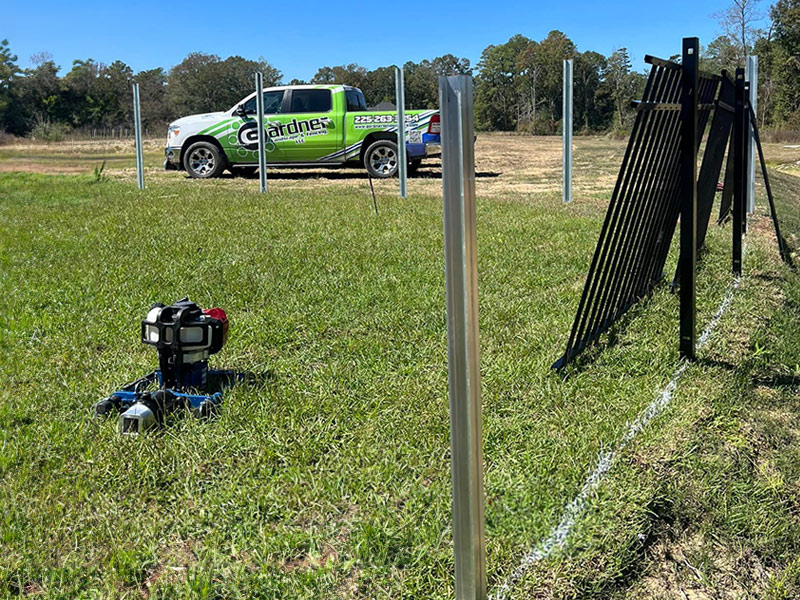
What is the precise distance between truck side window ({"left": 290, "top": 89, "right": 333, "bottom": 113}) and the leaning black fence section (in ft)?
37.8

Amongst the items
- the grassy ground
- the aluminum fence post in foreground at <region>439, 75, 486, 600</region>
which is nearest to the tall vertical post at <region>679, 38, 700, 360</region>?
the grassy ground

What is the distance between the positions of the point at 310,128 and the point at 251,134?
1201 millimetres

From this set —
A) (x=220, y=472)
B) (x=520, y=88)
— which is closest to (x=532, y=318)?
(x=220, y=472)

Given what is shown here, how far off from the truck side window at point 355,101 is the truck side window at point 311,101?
39cm

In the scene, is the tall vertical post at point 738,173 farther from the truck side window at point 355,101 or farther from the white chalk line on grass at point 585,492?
the truck side window at point 355,101

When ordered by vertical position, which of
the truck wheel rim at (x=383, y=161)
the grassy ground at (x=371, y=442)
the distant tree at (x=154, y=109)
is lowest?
the grassy ground at (x=371, y=442)

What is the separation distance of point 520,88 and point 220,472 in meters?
43.6

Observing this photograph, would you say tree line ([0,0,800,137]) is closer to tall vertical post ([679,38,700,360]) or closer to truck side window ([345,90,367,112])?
truck side window ([345,90,367,112])

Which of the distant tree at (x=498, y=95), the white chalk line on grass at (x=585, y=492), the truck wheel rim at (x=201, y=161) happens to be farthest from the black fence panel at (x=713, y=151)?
the distant tree at (x=498, y=95)

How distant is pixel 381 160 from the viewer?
623 inches

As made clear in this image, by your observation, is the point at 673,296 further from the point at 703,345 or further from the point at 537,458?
the point at 537,458

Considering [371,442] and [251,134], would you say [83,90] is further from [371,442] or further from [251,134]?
[371,442]

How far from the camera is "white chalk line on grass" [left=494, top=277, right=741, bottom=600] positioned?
2.38 m

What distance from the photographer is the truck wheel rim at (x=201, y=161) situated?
16.1 metres
